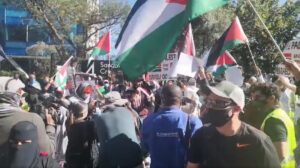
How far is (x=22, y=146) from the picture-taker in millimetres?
4613

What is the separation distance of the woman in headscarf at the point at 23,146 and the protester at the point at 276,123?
2.06 meters

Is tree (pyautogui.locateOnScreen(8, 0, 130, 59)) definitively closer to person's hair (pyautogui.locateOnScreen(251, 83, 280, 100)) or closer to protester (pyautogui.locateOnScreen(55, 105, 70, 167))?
protester (pyautogui.locateOnScreen(55, 105, 70, 167))

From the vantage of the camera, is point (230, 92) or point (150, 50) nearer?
point (230, 92)

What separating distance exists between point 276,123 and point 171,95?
1.07 meters

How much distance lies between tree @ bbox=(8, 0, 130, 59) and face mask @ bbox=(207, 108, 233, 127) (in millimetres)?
38019

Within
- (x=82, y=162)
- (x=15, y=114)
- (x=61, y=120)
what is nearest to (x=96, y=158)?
(x=82, y=162)

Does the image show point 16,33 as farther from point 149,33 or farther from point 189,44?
point 149,33

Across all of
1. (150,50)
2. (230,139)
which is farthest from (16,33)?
(230,139)

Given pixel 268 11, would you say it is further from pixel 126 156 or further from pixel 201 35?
pixel 126 156

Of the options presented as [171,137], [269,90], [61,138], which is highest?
[269,90]

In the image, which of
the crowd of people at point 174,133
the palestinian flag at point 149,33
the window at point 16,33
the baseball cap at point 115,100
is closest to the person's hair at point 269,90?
the crowd of people at point 174,133

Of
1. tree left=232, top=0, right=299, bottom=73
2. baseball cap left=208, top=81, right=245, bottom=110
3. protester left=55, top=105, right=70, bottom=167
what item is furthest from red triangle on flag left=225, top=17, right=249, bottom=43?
tree left=232, top=0, right=299, bottom=73

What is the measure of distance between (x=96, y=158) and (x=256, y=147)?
2908 millimetres

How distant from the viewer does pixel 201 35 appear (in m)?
36.0
